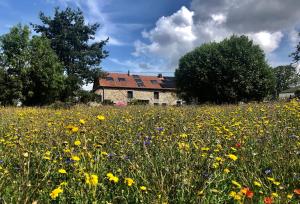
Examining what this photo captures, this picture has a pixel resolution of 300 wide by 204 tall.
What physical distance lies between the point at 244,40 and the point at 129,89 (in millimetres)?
28889

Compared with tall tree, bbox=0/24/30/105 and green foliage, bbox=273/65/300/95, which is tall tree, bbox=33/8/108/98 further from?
green foliage, bbox=273/65/300/95

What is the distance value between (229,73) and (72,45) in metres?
18.0

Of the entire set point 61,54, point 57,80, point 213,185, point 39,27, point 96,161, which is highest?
point 39,27

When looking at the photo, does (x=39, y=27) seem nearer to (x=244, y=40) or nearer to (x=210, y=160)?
(x=244, y=40)

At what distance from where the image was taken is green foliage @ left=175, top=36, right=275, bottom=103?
33.3 m

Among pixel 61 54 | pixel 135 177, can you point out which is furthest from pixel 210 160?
pixel 61 54

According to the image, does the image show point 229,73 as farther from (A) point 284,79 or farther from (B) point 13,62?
(A) point 284,79

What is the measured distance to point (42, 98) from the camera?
32.9 m

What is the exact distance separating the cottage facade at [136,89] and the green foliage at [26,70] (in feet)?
82.9

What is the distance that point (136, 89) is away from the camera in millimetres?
62125

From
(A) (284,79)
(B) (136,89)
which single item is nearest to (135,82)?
(B) (136,89)

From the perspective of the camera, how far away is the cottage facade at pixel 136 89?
5966cm

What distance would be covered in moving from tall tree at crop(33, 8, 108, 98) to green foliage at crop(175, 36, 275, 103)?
442 inches

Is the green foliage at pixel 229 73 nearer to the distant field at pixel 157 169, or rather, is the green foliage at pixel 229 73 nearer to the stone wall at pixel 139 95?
the stone wall at pixel 139 95
